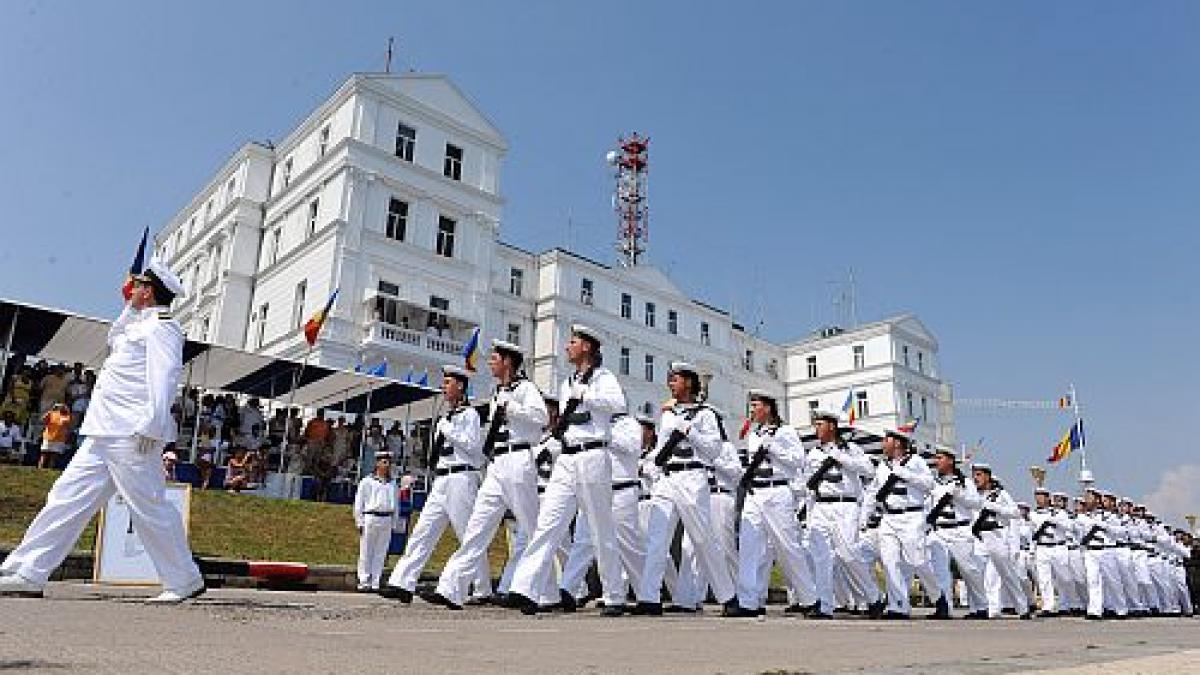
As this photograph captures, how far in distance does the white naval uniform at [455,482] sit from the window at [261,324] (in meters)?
31.4

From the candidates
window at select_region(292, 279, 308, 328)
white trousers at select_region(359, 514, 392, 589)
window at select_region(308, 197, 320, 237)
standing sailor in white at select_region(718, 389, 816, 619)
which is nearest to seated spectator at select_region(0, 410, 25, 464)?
white trousers at select_region(359, 514, 392, 589)

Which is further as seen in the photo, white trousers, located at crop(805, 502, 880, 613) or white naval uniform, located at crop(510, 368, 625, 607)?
white trousers, located at crop(805, 502, 880, 613)

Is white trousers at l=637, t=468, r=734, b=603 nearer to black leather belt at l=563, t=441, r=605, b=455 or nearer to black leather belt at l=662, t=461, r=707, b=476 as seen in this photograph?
black leather belt at l=662, t=461, r=707, b=476


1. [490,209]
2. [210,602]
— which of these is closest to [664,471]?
[210,602]

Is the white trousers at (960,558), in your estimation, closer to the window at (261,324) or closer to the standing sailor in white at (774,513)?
the standing sailor in white at (774,513)

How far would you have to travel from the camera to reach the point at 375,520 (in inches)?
488

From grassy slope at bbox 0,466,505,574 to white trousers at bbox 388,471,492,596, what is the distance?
4.38 meters

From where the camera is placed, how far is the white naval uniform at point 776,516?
33.6ft

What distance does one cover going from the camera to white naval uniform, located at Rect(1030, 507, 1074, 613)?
16297mm

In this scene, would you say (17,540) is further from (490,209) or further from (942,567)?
(490,209)

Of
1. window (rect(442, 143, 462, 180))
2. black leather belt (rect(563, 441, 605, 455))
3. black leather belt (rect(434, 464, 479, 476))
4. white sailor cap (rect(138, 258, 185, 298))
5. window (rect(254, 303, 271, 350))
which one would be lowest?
black leather belt (rect(434, 464, 479, 476))

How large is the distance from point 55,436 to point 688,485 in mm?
13091

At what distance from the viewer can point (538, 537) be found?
25.7 ft

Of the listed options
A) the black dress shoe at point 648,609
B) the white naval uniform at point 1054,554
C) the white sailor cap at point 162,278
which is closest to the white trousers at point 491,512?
the black dress shoe at point 648,609
